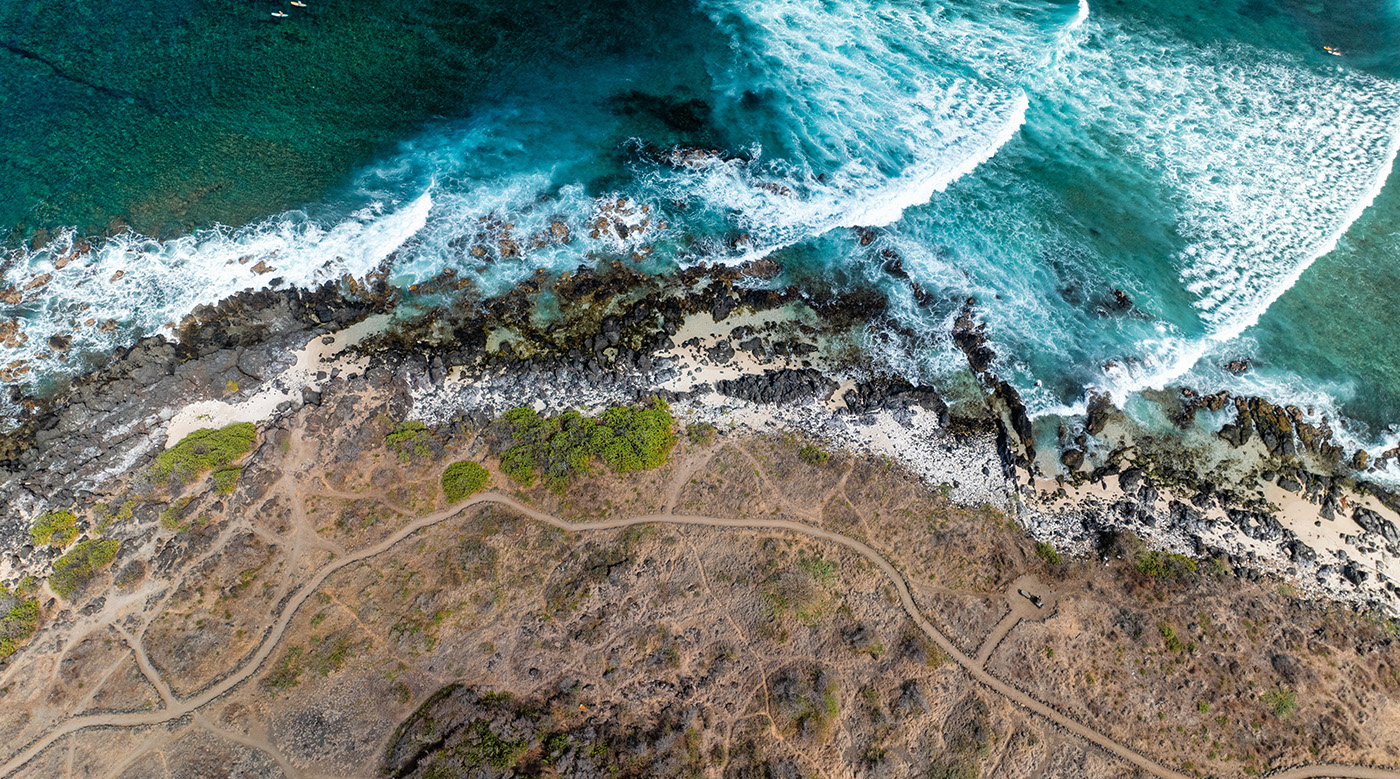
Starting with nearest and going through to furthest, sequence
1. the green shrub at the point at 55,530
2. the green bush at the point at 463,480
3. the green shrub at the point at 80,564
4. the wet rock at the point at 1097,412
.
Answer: the green shrub at the point at 80,564 < the green shrub at the point at 55,530 < the green bush at the point at 463,480 < the wet rock at the point at 1097,412

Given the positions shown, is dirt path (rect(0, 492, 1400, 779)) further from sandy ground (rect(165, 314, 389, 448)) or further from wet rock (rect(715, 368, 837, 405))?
sandy ground (rect(165, 314, 389, 448))

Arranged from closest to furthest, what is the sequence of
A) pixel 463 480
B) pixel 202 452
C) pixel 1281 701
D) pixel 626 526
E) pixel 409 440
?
pixel 1281 701, pixel 626 526, pixel 463 480, pixel 202 452, pixel 409 440

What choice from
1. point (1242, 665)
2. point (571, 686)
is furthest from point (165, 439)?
point (1242, 665)

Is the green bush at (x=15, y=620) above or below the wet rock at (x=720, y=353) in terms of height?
below

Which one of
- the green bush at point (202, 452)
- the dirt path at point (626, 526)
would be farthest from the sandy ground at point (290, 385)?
the dirt path at point (626, 526)

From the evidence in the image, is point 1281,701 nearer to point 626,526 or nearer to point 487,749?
point 626,526

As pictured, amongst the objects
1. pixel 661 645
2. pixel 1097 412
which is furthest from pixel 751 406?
pixel 1097 412

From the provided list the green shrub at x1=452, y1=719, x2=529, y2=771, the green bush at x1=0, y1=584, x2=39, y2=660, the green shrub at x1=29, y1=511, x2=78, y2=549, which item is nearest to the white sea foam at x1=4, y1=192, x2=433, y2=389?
the green shrub at x1=29, y1=511, x2=78, y2=549

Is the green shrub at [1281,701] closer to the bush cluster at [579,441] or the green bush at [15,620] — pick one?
the bush cluster at [579,441]
